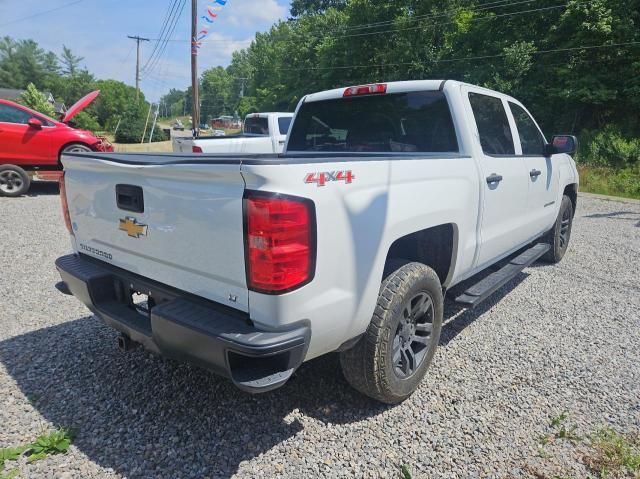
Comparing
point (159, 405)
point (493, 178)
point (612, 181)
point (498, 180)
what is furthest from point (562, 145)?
point (612, 181)

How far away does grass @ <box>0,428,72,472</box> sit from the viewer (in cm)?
218

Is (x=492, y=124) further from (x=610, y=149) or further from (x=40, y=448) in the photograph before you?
(x=610, y=149)

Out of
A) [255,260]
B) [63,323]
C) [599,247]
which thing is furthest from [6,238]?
[599,247]

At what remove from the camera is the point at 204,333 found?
1.89 m

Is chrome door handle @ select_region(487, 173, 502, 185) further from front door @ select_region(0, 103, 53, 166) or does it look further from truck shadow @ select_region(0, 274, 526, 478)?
front door @ select_region(0, 103, 53, 166)

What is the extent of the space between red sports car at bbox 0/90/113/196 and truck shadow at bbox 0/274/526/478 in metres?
6.93

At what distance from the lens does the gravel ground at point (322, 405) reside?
2.24m

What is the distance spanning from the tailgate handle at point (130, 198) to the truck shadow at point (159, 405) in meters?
1.20

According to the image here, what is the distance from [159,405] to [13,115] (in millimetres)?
9084

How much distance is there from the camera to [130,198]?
2.37m

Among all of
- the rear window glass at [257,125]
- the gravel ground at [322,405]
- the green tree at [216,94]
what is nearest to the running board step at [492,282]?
the gravel ground at [322,405]

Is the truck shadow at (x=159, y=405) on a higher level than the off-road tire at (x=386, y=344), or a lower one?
lower

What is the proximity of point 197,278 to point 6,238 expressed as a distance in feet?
18.8

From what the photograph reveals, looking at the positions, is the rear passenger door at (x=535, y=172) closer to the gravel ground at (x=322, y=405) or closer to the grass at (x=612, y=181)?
the gravel ground at (x=322, y=405)
